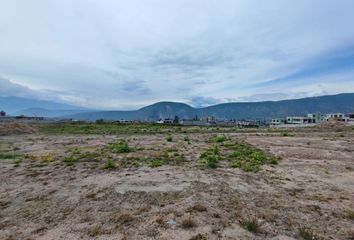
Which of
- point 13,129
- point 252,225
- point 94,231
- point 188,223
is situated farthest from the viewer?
point 13,129

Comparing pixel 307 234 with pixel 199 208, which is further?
pixel 199 208

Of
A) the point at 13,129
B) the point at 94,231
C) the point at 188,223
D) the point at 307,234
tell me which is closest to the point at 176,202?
the point at 188,223

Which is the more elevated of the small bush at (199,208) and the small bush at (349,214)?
the small bush at (199,208)

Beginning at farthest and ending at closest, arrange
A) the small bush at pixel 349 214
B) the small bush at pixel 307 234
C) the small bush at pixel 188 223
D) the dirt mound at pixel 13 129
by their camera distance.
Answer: the dirt mound at pixel 13 129 < the small bush at pixel 349 214 < the small bush at pixel 188 223 < the small bush at pixel 307 234

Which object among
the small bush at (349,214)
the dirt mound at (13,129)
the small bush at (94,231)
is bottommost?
the small bush at (349,214)

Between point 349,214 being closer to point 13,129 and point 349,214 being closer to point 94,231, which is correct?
point 94,231

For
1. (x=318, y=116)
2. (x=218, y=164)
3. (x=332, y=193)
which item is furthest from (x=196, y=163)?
(x=318, y=116)

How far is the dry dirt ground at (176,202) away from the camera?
21.9 feet

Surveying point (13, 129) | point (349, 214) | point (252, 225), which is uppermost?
point (13, 129)

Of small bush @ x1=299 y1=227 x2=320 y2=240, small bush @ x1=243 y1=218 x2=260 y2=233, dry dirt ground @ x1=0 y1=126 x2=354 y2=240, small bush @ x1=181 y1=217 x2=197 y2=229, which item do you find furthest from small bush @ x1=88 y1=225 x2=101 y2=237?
small bush @ x1=299 y1=227 x2=320 y2=240

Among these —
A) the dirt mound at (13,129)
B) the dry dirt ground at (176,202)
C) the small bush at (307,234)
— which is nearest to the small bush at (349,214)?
the dry dirt ground at (176,202)

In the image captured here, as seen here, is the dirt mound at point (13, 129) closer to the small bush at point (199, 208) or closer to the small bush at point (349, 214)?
the small bush at point (199, 208)

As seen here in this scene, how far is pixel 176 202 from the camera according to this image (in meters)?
8.63

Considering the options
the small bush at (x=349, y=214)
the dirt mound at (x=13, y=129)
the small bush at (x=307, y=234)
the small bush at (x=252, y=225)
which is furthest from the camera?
the dirt mound at (x=13, y=129)
